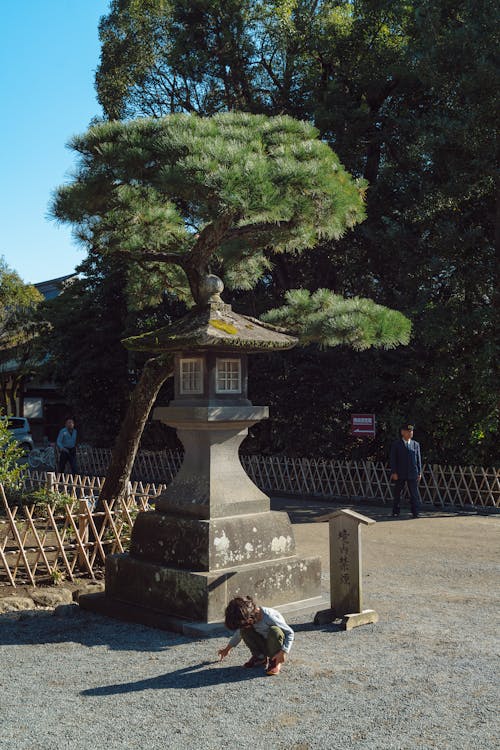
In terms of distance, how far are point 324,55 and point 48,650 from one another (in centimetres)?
1639

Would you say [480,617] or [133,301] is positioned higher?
[133,301]

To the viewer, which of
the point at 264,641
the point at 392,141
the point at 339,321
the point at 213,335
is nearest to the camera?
the point at 264,641

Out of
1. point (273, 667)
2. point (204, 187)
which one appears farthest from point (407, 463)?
point (273, 667)

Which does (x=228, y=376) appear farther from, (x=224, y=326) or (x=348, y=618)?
(x=348, y=618)

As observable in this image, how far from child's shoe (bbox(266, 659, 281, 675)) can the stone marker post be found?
1329mm

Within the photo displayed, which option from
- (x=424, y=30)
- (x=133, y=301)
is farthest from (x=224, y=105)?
(x=133, y=301)

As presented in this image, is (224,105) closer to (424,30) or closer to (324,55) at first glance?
(324,55)

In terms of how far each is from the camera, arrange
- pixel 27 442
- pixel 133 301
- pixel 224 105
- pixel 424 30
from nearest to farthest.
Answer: pixel 133 301
pixel 424 30
pixel 224 105
pixel 27 442

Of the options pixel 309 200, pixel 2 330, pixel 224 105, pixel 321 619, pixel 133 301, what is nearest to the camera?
pixel 321 619

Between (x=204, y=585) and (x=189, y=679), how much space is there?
1.32m

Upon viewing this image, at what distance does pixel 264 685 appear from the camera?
5.49 m

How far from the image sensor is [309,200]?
8211 millimetres

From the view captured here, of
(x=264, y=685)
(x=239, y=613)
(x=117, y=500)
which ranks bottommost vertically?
(x=264, y=685)

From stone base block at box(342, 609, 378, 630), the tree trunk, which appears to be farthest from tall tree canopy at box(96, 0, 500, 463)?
stone base block at box(342, 609, 378, 630)
